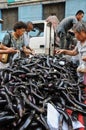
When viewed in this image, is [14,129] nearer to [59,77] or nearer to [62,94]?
[62,94]

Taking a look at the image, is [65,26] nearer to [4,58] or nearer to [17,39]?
[17,39]

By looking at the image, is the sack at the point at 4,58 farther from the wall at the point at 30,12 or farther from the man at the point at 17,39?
the wall at the point at 30,12

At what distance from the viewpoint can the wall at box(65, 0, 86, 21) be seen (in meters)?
17.9

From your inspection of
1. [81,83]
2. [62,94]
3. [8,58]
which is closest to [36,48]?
[8,58]

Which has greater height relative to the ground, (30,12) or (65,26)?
(30,12)

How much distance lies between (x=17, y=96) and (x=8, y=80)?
65 centimetres

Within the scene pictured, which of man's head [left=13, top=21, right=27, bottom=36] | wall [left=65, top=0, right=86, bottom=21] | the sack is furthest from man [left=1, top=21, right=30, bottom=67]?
wall [left=65, top=0, right=86, bottom=21]

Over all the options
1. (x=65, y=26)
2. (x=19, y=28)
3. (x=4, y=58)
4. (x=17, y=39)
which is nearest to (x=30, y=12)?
(x=65, y=26)

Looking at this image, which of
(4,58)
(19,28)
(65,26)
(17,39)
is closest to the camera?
(4,58)

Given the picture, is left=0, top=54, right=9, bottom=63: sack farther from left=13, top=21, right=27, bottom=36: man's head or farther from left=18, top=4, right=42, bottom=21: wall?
left=18, top=4, right=42, bottom=21: wall

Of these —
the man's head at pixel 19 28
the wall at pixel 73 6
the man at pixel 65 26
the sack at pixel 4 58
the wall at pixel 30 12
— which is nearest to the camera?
the sack at pixel 4 58

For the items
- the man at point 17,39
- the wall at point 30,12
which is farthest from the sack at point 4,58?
the wall at point 30,12

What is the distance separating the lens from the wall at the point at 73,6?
17852 millimetres

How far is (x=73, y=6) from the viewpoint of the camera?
18109 millimetres
